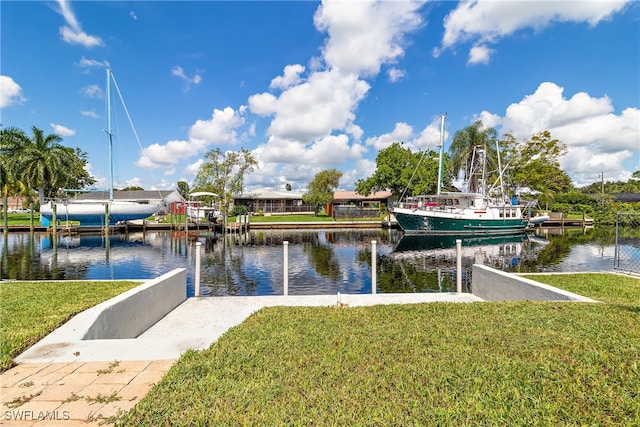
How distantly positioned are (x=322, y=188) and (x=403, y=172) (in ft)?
68.4

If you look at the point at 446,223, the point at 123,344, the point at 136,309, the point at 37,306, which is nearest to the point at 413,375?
the point at 123,344

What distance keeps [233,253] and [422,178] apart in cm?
3311

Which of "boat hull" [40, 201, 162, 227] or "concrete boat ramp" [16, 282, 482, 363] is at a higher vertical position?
"boat hull" [40, 201, 162, 227]

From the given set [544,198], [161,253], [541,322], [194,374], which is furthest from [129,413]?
[544,198]

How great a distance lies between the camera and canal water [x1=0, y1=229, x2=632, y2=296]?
12.8m

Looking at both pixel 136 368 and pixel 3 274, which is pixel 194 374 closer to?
pixel 136 368

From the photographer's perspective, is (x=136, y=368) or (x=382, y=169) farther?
(x=382, y=169)

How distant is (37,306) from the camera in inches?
233

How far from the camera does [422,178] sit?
154 ft

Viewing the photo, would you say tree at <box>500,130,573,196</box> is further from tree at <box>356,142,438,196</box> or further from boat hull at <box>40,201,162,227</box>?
boat hull at <box>40,201,162,227</box>

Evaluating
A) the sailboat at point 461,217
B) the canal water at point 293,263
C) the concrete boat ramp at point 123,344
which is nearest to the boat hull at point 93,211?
the canal water at point 293,263

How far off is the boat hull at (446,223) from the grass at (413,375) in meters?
27.5

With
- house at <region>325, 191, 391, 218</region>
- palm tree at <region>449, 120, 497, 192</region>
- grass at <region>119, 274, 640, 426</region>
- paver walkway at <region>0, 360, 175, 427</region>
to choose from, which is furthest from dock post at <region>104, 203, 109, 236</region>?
palm tree at <region>449, 120, 497, 192</region>

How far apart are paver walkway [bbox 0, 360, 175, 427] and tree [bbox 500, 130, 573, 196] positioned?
160 ft
